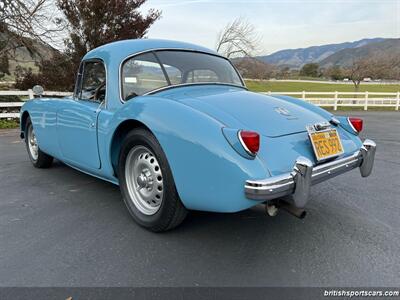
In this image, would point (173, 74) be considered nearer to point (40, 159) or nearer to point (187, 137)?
point (187, 137)

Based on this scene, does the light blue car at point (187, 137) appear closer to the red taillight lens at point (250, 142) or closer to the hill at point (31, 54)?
the red taillight lens at point (250, 142)

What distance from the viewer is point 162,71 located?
329 centimetres

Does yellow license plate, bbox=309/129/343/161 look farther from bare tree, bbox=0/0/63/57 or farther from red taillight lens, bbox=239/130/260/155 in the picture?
bare tree, bbox=0/0/63/57

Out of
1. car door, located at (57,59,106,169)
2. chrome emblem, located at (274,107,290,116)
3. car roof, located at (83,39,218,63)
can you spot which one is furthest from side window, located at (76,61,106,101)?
chrome emblem, located at (274,107,290,116)

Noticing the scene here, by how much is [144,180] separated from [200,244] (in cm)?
74

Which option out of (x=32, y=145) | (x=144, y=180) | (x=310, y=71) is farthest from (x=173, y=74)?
(x=310, y=71)

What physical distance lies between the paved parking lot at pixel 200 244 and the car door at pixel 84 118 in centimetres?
50

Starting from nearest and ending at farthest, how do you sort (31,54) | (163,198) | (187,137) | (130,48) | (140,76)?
1. (187,137)
2. (163,198)
3. (140,76)
4. (130,48)
5. (31,54)

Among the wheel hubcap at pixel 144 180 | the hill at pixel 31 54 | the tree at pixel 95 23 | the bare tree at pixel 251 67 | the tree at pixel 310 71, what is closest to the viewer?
the wheel hubcap at pixel 144 180

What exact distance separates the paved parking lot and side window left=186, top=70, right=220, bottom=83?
4.52 feet

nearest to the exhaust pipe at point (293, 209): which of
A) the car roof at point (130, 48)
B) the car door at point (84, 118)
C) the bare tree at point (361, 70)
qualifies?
the car door at point (84, 118)

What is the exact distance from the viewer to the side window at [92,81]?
3.50 m

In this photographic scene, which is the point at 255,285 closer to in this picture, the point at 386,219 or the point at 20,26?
the point at 386,219

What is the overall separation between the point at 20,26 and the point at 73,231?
11736 millimetres
